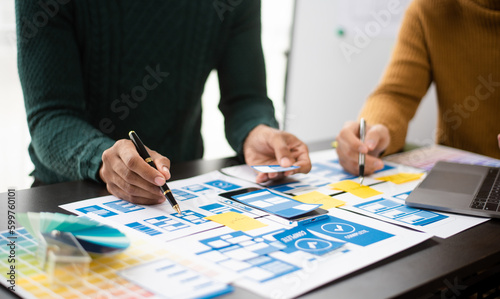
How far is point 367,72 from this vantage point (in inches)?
112

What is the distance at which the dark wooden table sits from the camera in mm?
568

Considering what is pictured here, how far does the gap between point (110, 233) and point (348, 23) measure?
8.29ft

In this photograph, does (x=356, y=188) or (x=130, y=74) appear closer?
(x=356, y=188)

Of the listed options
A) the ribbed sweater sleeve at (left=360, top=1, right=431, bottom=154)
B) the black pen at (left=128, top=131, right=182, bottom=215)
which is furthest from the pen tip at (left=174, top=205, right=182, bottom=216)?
the ribbed sweater sleeve at (left=360, top=1, right=431, bottom=154)

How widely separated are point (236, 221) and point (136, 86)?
0.56m

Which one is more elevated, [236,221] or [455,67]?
[455,67]

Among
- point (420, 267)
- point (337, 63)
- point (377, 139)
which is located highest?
point (337, 63)

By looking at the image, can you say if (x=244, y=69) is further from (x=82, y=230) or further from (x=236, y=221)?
(x=82, y=230)

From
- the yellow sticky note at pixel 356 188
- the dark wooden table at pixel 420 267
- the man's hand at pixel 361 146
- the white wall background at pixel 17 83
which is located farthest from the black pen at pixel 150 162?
the white wall background at pixel 17 83

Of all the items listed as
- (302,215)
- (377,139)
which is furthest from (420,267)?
(377,139)

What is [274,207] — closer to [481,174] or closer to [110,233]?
[110,233]

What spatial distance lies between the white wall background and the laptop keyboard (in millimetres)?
1395

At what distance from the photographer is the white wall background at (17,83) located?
2.48m

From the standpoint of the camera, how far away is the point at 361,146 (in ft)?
3.59
